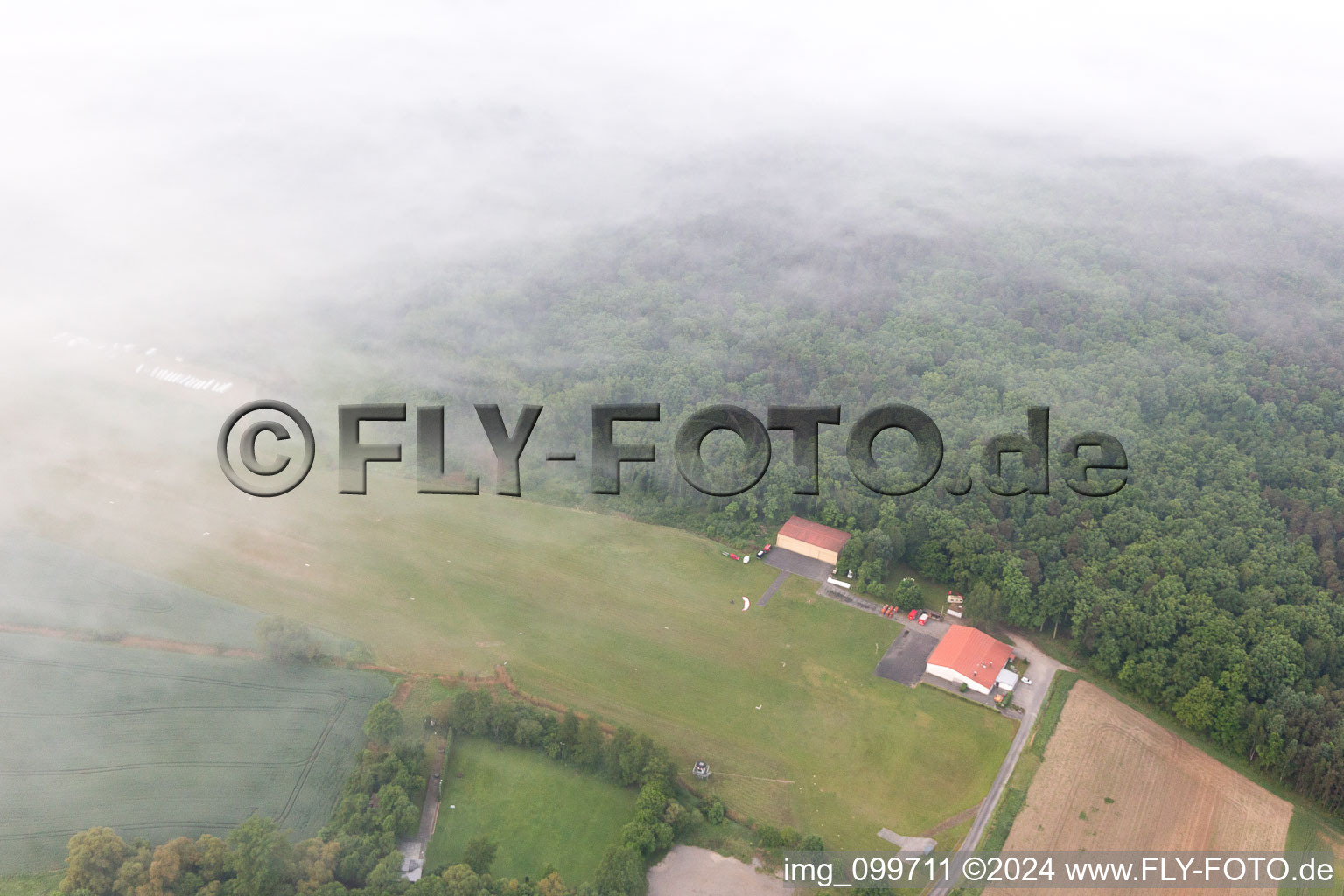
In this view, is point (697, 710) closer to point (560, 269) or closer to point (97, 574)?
point (97, 574)

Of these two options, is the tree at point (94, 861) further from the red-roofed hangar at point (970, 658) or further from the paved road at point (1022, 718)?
the red-roofed hangar at point (970, 658)

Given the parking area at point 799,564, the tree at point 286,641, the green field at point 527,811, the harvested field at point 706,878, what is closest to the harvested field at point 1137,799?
the harvested field at point 706,878

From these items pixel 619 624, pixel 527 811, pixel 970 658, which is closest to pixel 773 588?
pixel 619 624

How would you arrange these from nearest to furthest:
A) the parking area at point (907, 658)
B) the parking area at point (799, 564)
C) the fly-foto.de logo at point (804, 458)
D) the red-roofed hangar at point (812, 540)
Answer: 1. the fly-foto.de logo at point (804, 458)
2. the parking area at point (907, 658)
3. the parking area at point (799, 564)
4. the red-roofed hangar at point (812, 540)

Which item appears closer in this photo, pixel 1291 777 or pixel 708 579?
pixel 1291 777

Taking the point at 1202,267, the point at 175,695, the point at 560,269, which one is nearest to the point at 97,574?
the point at 175,695

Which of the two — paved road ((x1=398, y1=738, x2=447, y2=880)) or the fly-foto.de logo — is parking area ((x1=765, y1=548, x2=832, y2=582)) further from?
paved road ((x1=398, y1=738, x2=447, y2=880))
